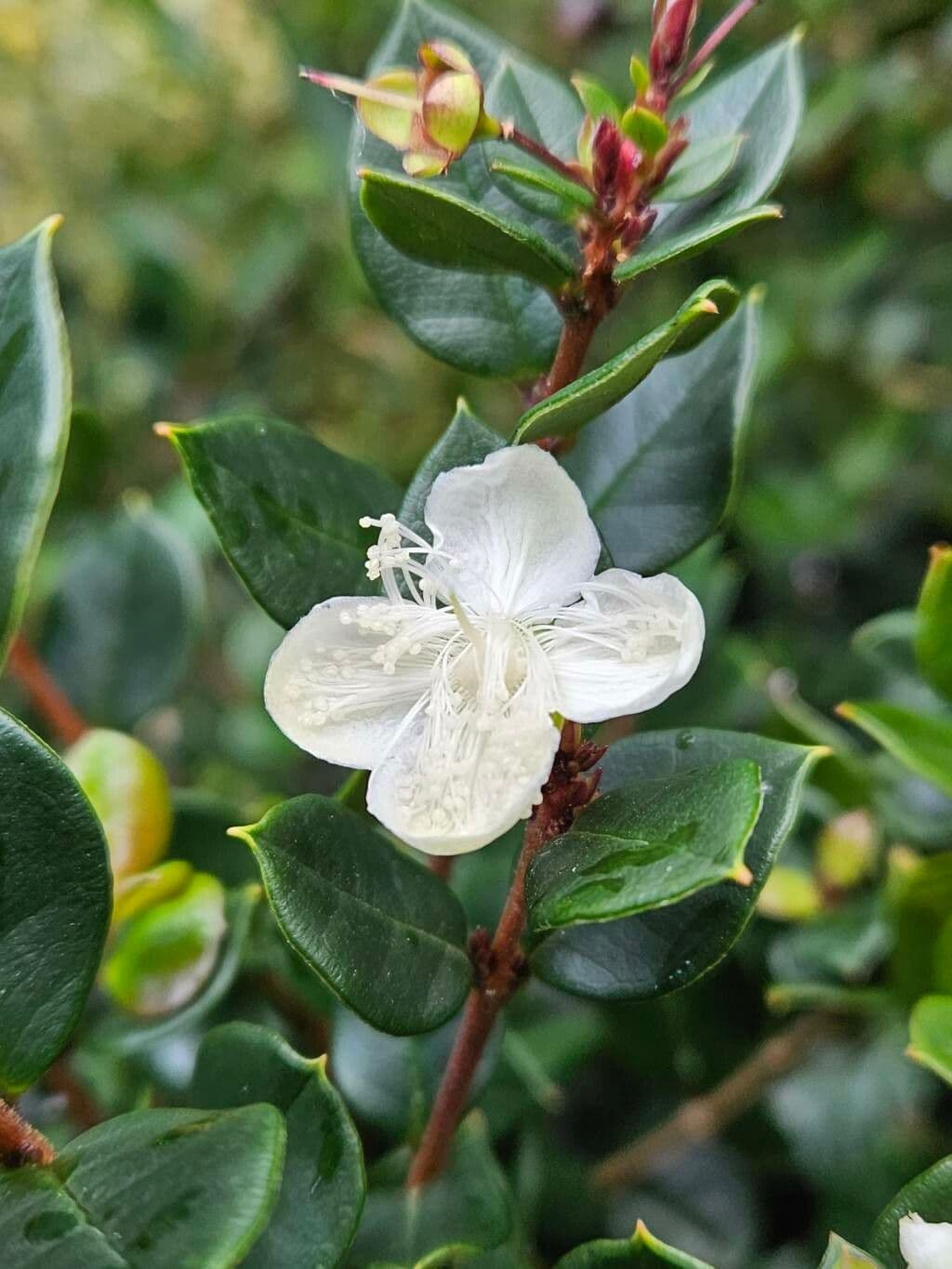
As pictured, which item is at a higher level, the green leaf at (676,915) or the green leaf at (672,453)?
the green leaf at (672,453)

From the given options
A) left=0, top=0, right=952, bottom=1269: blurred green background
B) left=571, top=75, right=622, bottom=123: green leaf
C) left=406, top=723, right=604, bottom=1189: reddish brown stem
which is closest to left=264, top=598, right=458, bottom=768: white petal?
left=406, top=723, right=604, bottom=1189: reddish brown stem

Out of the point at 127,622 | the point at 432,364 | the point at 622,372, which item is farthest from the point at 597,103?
the point at 432,364

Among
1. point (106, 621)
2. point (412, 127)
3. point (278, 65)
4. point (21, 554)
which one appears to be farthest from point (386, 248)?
point (278, 65)

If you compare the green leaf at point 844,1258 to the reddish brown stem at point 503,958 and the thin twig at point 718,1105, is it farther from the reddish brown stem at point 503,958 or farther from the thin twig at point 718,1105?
the thin twig at point 718,1105

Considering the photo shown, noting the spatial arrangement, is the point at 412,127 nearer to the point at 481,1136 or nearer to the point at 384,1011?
the point at 384,1011

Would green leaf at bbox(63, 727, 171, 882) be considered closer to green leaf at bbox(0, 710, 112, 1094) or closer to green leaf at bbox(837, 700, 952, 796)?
green leaf at bbox(0, 710, 112, 1094)

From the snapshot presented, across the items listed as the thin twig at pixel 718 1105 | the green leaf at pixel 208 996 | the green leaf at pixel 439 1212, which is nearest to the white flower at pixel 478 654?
the green leaf at pixel 208 996
